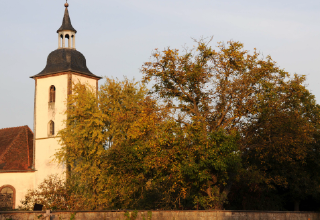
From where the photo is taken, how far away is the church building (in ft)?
132

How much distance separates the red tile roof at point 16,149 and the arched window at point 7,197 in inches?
66.0

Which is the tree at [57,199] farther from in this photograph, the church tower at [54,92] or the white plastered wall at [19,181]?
the white plastered wall at [19,181]

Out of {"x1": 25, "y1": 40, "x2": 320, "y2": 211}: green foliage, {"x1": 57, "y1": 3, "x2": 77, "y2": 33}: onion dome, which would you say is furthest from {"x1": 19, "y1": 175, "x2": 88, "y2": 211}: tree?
{"x1": 57, "y1": 3, "x2": 77, "y2": 33}: onion dome

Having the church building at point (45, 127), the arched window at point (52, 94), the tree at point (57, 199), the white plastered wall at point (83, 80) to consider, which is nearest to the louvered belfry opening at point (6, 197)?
the church building at point (45, 127)

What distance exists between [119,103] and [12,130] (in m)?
15.2

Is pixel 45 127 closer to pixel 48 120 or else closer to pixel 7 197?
pixel 48 120

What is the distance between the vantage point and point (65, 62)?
1650 inches

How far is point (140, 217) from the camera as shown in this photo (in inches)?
760

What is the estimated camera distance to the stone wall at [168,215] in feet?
56.8

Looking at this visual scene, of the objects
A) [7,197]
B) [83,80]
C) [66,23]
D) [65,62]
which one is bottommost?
[7,197]

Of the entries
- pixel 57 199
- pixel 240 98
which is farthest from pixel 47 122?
pixel 240 98

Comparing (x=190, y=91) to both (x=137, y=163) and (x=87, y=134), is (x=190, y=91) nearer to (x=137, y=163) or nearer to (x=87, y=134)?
(x=137, y=163)

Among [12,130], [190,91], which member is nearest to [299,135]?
[190,91]

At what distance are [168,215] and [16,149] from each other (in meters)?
26.6
